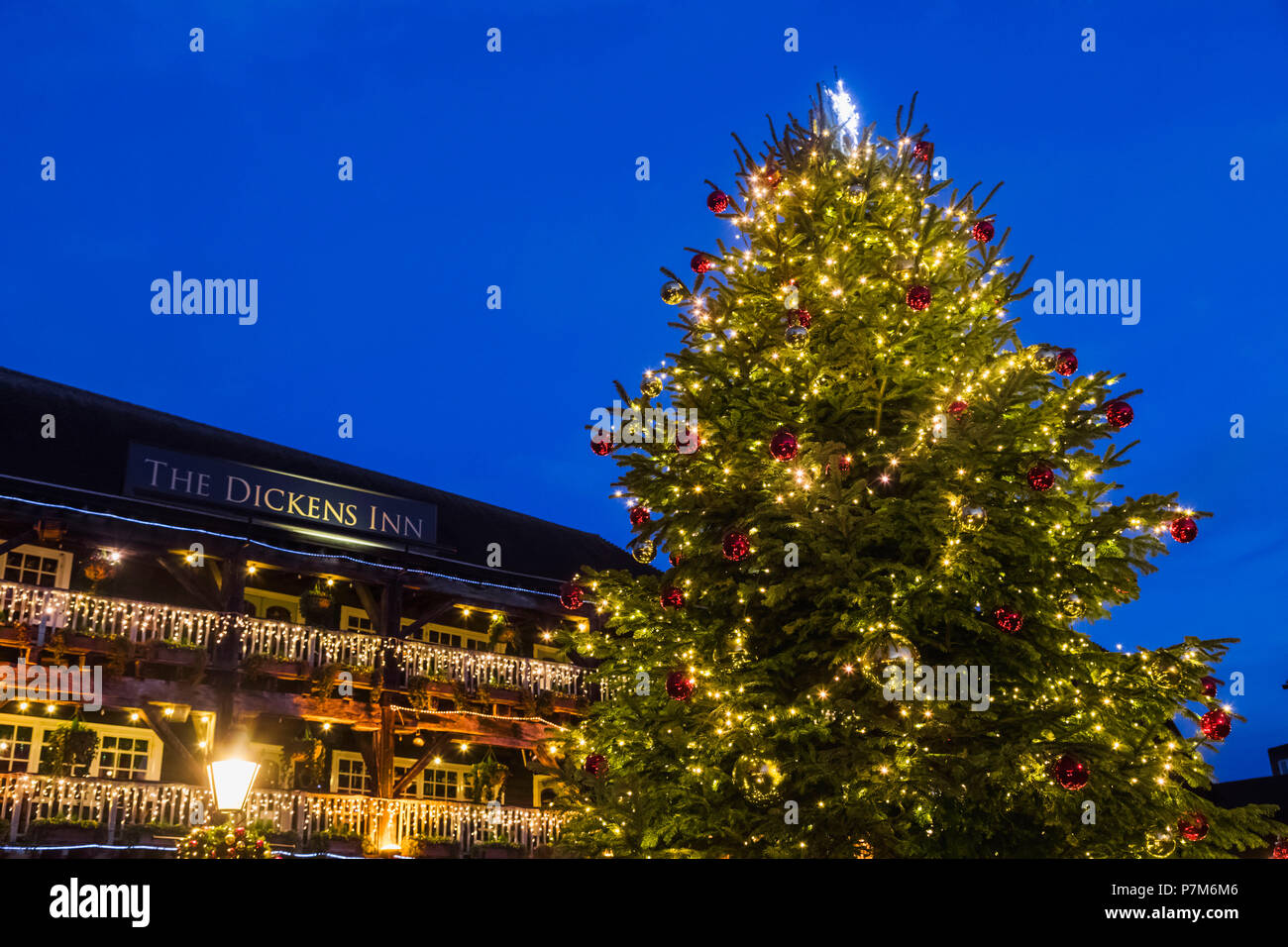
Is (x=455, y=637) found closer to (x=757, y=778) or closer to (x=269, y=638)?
(x=269, y=638)

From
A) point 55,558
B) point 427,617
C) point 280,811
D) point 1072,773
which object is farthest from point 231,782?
point 55,558

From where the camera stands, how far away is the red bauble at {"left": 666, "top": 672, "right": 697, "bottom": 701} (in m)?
7.86

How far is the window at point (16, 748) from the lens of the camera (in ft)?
54.6

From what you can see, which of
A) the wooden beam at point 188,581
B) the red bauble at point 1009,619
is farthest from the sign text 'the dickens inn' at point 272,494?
the red bauble at point 1009,619

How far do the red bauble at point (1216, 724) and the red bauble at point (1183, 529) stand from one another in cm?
128

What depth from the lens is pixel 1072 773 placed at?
661 centimetres

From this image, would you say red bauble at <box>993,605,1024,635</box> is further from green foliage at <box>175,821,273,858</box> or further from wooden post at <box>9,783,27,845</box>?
wooden post at <box>9,783,27,845</box>

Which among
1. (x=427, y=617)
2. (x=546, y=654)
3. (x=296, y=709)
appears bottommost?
(x=296, y=709)

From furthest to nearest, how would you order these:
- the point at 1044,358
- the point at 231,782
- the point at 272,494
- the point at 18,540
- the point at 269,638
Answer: the point at 272,494 < the point at 269,638 < the point at 18,540 < the point at 1044,358 < the point at 231,782

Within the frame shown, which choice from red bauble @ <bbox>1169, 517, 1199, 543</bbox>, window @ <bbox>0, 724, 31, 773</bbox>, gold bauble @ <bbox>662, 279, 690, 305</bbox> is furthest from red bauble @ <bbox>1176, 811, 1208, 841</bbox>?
window @ <bbox>0, 724, 31, 773</bbox>

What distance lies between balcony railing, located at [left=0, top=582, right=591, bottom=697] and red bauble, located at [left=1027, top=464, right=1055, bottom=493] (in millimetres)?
13763

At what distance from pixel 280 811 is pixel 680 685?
11.1 metres

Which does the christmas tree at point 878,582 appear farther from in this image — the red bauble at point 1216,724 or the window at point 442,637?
the window at point 442,637

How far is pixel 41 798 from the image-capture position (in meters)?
14.6
